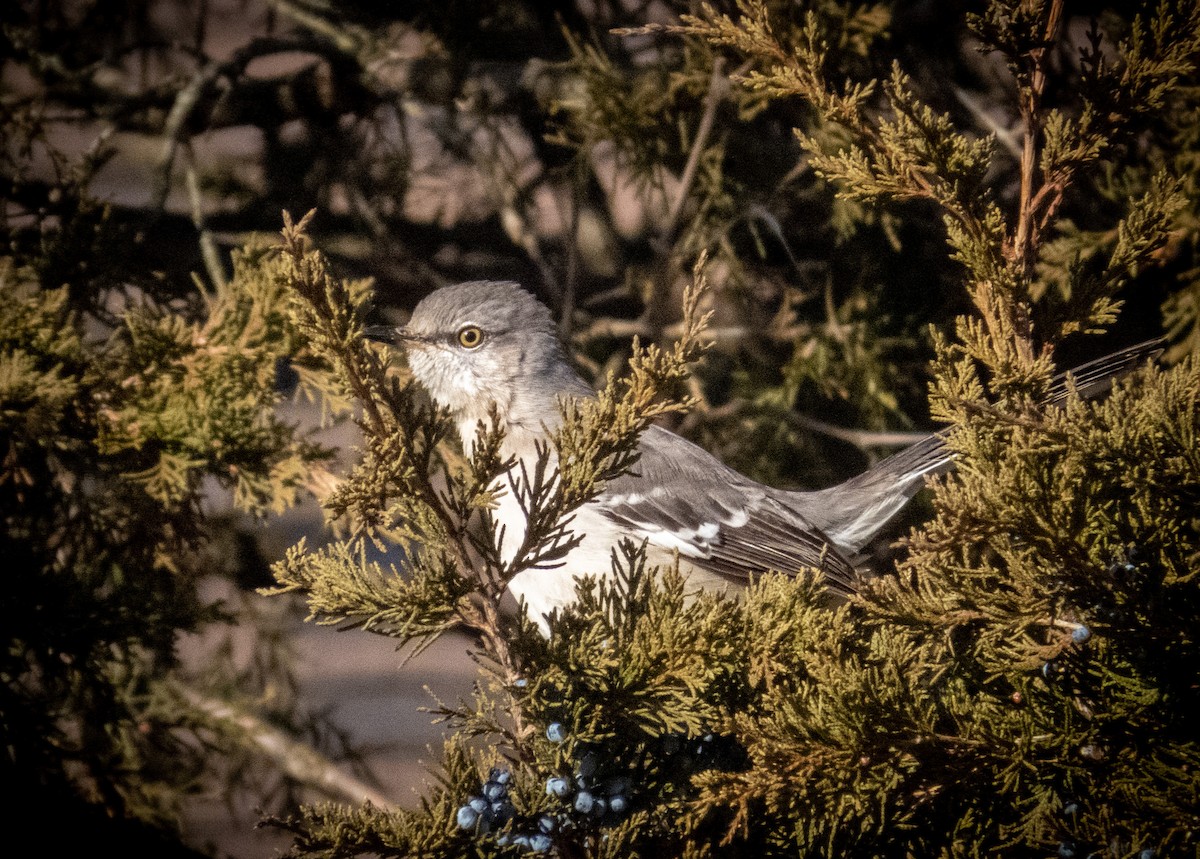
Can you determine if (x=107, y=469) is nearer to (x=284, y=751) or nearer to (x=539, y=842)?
(x=284, y=751)

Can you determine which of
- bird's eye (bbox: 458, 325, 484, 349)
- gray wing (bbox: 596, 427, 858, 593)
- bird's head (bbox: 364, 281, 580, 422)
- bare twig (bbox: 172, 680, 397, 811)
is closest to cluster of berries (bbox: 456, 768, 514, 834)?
gray wing (bbox: 596, 427, 858, 593)

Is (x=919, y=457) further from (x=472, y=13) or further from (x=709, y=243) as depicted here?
(x=472, y=13)

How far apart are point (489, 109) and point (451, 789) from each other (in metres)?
2.88

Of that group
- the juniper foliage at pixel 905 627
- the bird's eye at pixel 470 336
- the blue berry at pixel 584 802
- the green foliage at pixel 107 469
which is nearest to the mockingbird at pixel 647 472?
the bird's eye at pixel 470 336

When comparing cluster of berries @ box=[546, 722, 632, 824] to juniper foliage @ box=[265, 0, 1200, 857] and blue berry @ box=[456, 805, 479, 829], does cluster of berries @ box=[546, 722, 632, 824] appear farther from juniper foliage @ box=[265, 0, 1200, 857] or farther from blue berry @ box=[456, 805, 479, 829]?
blue berry @ box=[456, 805, 479, 829]

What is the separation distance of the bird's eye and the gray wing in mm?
706

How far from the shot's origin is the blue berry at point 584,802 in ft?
5.13

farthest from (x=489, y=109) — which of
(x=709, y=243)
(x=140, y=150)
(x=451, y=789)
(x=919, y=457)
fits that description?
(x=451, y=789)

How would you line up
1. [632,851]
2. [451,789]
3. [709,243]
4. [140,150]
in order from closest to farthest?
[451,789], [632,851], [709,243], [140,150]

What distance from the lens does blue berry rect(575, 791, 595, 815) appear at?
1.56 metres

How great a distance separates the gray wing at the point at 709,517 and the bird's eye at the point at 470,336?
0.71 m

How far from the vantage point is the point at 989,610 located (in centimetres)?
157

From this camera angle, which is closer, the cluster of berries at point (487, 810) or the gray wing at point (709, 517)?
the cluster of berries at point (487, 810)

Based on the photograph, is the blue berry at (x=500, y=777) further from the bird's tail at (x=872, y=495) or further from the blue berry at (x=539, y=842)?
the bird's tail at (x=872, y=495)
